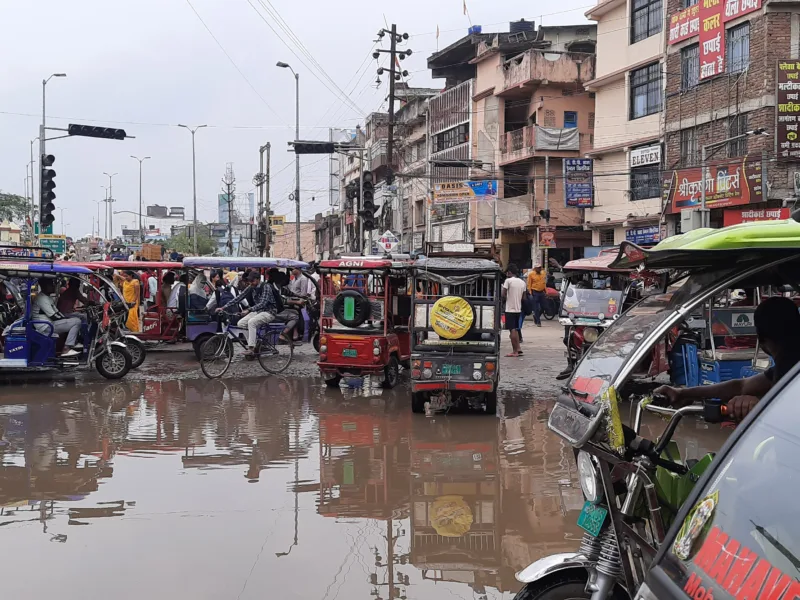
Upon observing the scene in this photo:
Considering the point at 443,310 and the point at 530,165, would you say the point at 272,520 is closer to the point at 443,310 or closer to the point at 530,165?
the point at 443,310

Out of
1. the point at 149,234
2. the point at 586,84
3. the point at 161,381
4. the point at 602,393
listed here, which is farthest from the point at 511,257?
the point at 149,234

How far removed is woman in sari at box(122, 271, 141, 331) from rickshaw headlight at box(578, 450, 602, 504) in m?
15.9

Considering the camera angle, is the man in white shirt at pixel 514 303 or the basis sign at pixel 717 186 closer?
the man in white shirt at pixel 514 303

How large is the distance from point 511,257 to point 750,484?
36.7m

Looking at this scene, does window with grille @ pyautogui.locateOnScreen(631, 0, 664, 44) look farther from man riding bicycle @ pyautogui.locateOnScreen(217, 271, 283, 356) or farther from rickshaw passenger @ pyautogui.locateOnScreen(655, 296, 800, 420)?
rickshaw passenger @ pyautogui.locateOnScreen(655, 296, 800, 420)

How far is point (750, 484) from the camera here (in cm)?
212

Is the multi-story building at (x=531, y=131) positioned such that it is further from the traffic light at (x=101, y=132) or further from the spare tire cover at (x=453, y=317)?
the spare tire cover at (x=453, y=317)

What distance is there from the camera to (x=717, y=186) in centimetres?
2316

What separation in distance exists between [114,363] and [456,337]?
21.1 ft

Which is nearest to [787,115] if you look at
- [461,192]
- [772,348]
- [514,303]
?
[514,303]

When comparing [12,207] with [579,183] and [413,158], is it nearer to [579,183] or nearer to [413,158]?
[413,158]

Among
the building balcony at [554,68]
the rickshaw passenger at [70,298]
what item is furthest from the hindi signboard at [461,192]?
the rickshaw passenger at [70,298]

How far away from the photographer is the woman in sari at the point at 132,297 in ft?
58.7

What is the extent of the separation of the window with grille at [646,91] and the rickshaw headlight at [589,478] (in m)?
26.3
